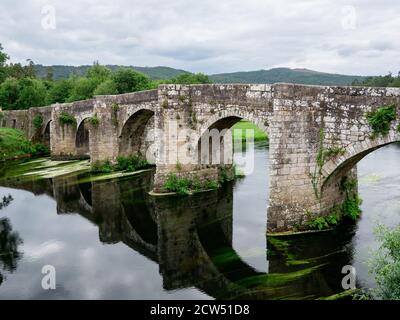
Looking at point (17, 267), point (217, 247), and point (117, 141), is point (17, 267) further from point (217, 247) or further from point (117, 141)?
point (117, 141)

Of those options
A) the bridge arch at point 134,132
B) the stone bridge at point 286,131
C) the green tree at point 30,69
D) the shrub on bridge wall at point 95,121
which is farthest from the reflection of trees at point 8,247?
the green tree at point 30,69

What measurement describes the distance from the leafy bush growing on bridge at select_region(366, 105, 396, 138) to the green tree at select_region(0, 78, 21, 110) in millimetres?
46782

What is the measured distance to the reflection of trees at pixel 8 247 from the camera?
14.0 metres

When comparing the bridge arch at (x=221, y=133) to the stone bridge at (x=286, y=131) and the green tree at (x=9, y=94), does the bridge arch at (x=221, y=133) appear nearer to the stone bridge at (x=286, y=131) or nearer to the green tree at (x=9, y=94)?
the stone bridge at (x=286, y=131)

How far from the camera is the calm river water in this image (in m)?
12.1

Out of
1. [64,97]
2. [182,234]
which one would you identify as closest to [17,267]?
[182,234]

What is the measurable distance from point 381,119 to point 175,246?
790 centimetres

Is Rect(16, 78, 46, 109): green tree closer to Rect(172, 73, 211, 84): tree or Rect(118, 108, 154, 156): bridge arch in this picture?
Rect(172, 73, 211, 84): tree

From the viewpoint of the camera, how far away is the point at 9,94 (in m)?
51.4

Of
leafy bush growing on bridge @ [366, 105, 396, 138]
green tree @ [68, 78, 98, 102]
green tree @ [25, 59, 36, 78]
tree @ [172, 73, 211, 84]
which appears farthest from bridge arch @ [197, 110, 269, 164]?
green tree @ [25, 59, 36, 78]

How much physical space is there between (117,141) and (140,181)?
14.9 ft

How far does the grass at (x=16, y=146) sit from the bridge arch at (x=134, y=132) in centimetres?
1464

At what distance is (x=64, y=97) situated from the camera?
5275cm

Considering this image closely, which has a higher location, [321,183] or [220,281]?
[321,183]
